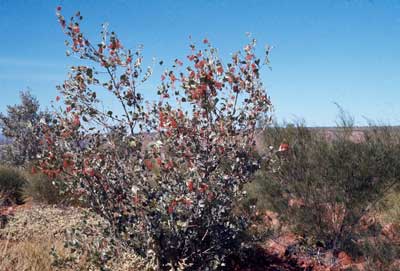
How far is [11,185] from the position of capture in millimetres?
11484

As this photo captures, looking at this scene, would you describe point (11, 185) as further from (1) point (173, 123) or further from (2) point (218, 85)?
(2) point (218, 85)

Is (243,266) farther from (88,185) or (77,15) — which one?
(77,15)

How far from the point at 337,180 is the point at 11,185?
903cm

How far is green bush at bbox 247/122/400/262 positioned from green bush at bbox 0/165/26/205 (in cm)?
748

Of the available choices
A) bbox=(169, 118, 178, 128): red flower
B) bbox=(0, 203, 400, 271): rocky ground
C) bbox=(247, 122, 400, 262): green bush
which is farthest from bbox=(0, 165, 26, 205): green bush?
bbox=(169, 118, 178, 128): red flower

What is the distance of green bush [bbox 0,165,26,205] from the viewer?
36.3ft

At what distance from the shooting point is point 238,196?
4562mm

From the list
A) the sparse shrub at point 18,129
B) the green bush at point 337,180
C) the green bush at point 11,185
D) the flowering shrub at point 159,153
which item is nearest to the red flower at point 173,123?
the flowering shrub at point 159,153

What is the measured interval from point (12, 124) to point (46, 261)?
47.4 ft

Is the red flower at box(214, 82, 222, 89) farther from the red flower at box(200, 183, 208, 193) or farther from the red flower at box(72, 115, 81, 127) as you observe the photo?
the red flower at box(72, 115, 81, 127)

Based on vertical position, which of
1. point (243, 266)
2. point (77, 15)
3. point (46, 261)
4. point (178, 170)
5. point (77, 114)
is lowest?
point (243, 266)

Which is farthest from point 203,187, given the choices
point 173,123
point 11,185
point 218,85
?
point 11,185

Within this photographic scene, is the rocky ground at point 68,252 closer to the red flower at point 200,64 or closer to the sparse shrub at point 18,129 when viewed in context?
the red flower at point 200,64

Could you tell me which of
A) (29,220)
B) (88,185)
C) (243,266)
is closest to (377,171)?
(243,266)
